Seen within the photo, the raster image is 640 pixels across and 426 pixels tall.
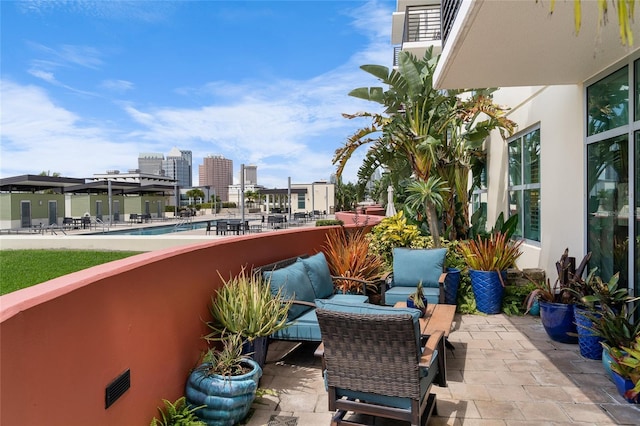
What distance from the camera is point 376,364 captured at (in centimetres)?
267

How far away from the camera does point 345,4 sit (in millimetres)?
9648

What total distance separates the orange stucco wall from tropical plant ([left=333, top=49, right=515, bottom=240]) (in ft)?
15.2

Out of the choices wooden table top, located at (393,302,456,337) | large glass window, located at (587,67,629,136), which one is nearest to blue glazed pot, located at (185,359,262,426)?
wooden table top, located at (393,302,456,337)

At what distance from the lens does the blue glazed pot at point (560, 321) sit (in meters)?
4.69

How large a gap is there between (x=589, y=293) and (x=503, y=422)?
209 cm

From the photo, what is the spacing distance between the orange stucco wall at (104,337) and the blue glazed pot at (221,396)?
0.63 feet

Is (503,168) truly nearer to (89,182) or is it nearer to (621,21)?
(621,21)

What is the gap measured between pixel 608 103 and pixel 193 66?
17061 millimetres

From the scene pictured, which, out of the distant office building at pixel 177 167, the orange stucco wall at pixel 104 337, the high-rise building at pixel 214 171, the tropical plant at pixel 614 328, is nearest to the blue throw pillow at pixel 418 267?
the tropical plant at pixel 614 328

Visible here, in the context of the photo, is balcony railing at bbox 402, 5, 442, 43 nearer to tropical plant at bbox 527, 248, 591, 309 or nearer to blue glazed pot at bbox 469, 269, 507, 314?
blue glazed pot at bbox 469, 269, 507, 314

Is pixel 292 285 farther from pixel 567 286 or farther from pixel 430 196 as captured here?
pixel 430 196

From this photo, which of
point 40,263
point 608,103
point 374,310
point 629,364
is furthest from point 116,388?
point 40,263

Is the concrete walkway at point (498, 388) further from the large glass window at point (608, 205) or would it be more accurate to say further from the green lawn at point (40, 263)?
the green lawn at point (40, 263)

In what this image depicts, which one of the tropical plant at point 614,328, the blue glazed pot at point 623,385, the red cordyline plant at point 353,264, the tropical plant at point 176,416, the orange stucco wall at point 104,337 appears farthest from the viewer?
the red cordyline plant at point 353,264
